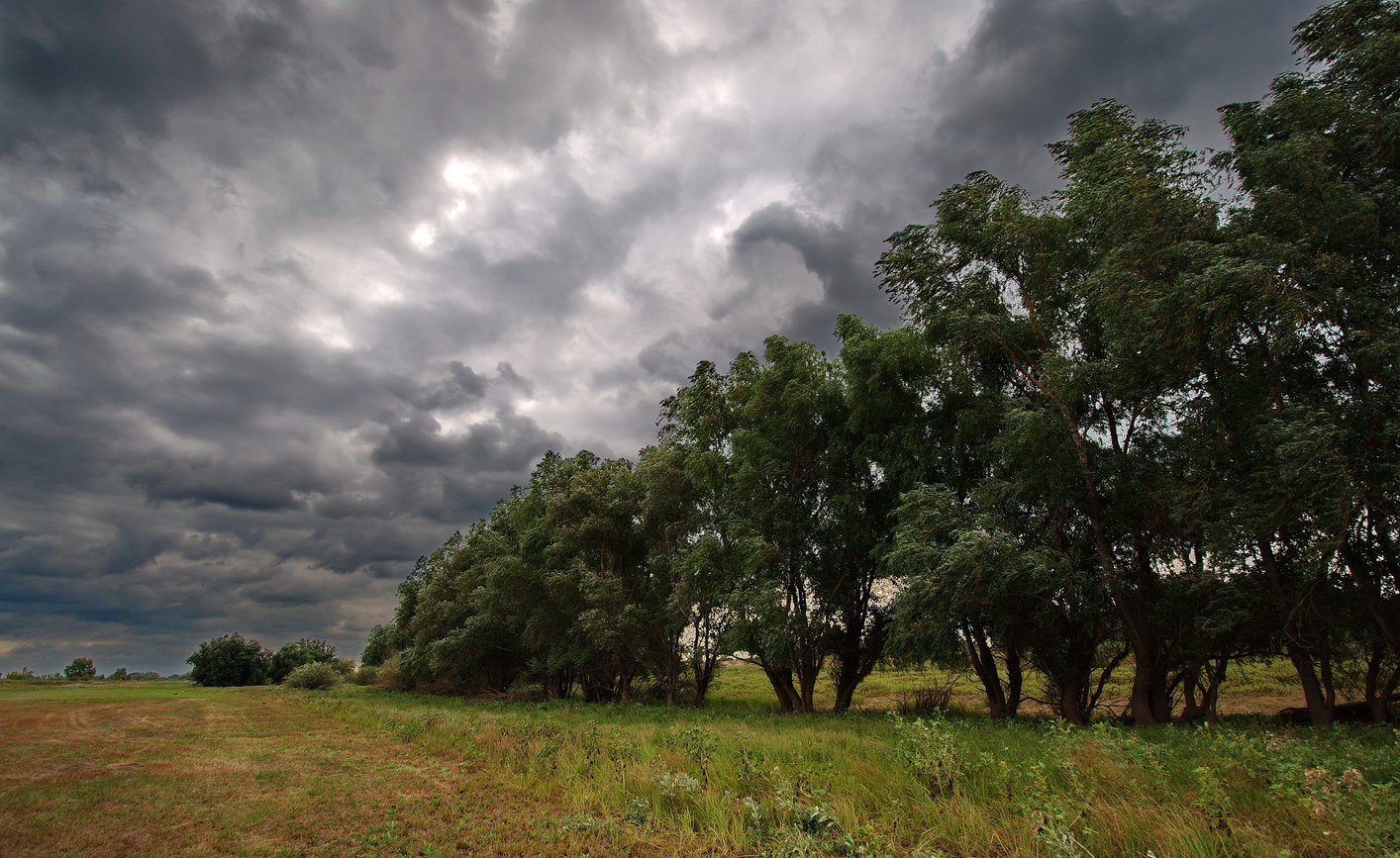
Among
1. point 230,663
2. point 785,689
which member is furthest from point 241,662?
point 785,689

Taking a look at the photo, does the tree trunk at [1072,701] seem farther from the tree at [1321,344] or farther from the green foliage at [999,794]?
the green foliage at [999,794]

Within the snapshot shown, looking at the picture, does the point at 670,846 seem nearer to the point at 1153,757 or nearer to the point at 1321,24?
the point at 1153,757

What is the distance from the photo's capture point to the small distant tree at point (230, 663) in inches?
3403

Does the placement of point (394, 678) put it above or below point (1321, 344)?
below

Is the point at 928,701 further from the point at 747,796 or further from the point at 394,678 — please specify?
the point at 394,678

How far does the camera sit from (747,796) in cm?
914

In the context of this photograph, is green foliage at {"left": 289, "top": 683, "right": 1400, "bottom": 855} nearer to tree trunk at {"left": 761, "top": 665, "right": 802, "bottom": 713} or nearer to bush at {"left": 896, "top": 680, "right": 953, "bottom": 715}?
bush at {"left": 896, "top": 680, "right": 953, "bottom": 715}

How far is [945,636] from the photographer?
61.8 ft

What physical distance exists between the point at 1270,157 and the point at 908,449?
480 inches

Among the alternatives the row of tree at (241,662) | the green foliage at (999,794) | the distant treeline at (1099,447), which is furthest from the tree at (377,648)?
the green foliage at (999,794)

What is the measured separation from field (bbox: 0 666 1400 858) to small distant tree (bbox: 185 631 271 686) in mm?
91656

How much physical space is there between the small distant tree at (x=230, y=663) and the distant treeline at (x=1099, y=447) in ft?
298

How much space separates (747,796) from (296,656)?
4458 inches

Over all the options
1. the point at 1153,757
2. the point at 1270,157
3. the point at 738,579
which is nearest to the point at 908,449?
the point at 738,579
